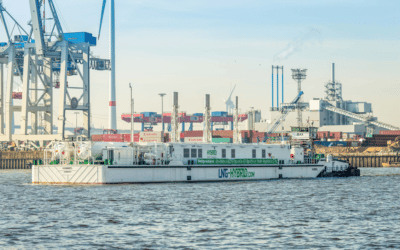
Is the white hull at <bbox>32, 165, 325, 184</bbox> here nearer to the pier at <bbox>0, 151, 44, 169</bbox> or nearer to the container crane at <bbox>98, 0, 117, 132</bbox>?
the pier at <bbox>0, 151, 44, 169</bbox>

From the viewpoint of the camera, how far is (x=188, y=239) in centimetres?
2619

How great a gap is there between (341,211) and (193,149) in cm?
2468

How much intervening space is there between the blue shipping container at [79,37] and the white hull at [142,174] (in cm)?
5652

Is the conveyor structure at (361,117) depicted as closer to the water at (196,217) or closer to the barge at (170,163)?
the barge at (170,163)

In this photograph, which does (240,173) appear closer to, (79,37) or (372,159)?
(79,37)

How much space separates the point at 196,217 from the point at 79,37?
Answer: 79.5 m

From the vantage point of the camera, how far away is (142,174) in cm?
5238

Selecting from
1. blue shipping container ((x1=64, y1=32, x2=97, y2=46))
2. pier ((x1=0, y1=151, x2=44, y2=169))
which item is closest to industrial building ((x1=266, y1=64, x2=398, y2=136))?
blue shipping container ((x1=64, y1=32, x2=97, y2=46))

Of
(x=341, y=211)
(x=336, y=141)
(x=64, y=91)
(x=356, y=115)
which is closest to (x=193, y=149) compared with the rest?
(x=341, y=211)

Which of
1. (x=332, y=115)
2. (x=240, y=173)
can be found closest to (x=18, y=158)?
(x=240, y=173)

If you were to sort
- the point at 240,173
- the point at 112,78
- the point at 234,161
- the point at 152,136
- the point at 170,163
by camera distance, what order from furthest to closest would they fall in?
the point at 112,78, the point at 152,136, the point at 240,173, the point at 234,161, the point at 170,163

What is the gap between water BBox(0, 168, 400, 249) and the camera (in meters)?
25.6

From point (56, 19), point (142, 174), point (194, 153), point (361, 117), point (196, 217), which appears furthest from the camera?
point (361, 117)

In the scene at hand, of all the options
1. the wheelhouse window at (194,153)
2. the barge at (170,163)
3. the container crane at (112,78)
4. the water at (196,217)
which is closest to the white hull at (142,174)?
the barge at (170,163)
